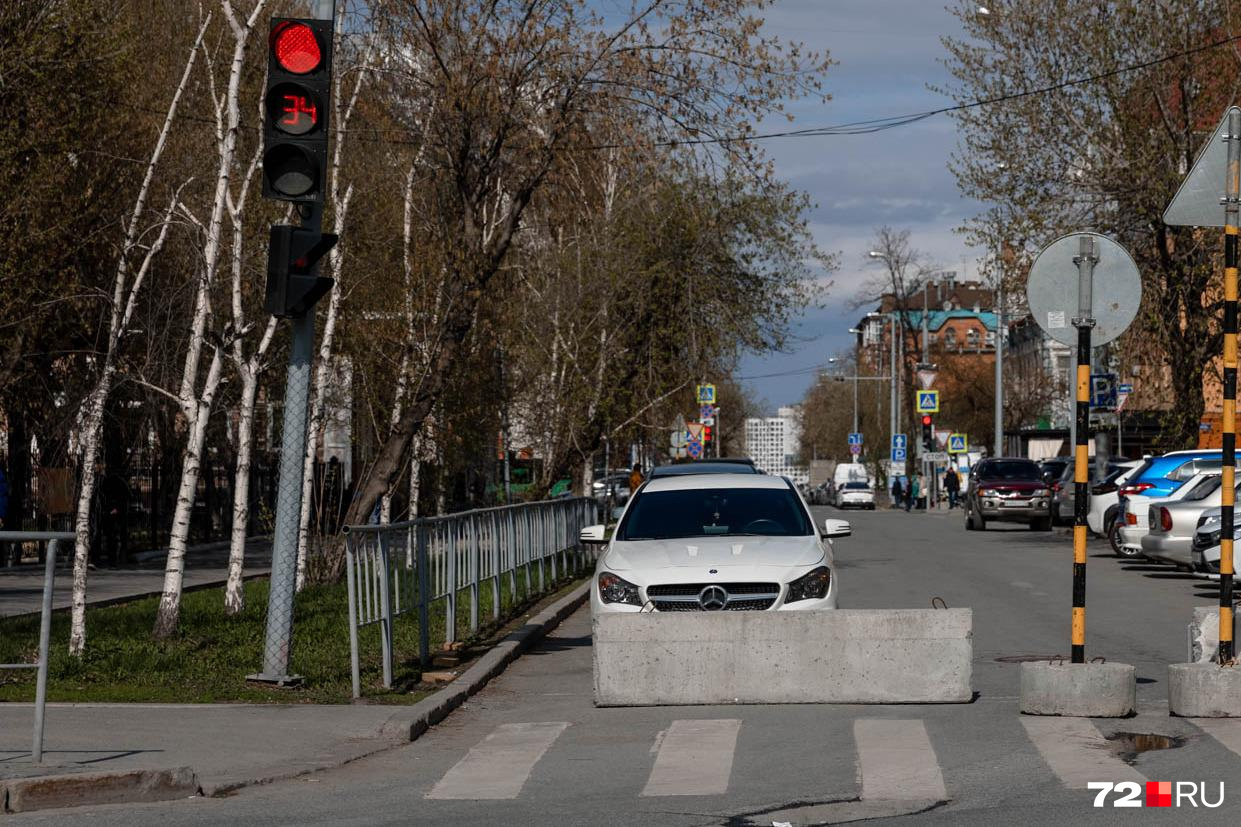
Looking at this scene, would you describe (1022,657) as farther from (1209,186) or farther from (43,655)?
(43,655)

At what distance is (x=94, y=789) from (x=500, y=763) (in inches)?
89.2

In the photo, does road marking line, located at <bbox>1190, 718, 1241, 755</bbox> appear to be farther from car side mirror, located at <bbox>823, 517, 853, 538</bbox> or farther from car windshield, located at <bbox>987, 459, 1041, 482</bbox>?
car windshield, located at <bbox>987, 459, 1041, 482</bbox>

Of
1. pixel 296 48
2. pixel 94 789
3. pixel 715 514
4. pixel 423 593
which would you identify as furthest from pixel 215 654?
pixel 94 789

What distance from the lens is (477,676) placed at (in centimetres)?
1379

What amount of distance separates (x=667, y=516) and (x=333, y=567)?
9947mm

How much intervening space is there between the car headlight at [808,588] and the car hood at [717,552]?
13 centimetres

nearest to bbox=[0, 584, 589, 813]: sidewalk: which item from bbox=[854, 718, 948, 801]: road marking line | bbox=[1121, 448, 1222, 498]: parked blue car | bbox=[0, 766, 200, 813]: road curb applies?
Result: bbox=[0, 766, 200, 813]: road curb

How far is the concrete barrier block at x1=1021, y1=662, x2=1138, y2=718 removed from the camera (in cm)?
1112

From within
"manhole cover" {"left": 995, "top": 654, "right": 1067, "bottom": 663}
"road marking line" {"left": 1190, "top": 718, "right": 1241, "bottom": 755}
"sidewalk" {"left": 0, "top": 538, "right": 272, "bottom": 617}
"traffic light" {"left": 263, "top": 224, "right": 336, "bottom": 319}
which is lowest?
"sidewalk" {"left": 0, "top": 538, "right": 272, "bottom": 617}

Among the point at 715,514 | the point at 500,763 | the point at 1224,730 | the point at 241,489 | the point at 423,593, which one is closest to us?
the point at 500,763

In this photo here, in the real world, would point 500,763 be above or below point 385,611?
below

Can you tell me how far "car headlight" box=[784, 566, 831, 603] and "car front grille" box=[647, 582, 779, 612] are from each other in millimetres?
119

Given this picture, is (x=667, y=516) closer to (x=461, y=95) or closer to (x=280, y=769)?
(x=280, y=769)

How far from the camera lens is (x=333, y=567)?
23703mm
